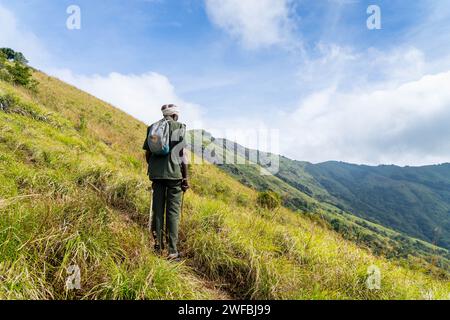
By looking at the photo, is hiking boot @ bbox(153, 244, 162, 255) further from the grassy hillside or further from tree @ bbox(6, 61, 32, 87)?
tree @ bbox(6, 61, 32, 87)

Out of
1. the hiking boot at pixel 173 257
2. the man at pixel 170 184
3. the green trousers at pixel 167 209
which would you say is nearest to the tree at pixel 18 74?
the man at pixel 170 184

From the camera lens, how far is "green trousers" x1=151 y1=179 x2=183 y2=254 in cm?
514

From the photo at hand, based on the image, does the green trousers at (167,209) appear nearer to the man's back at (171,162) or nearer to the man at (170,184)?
the man at (170,184)

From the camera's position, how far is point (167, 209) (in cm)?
519

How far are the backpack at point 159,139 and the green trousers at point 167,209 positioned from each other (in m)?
0.54

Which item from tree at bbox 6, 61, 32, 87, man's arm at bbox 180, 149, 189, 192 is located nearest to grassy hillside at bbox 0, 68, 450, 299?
man's arm at bbox 180, 149, 189, 192

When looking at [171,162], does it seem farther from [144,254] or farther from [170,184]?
[144,254]

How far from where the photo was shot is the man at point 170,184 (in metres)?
5.12

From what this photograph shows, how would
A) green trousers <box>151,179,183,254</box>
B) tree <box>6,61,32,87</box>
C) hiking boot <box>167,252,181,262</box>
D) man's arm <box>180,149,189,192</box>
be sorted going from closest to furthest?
hiking boot <box>167,252,181,262</box> < green trousers <box>151,179,183,254</box> < man's arm <box>180,149,189,192</box> < tree <box>6,61,32,87</box>
